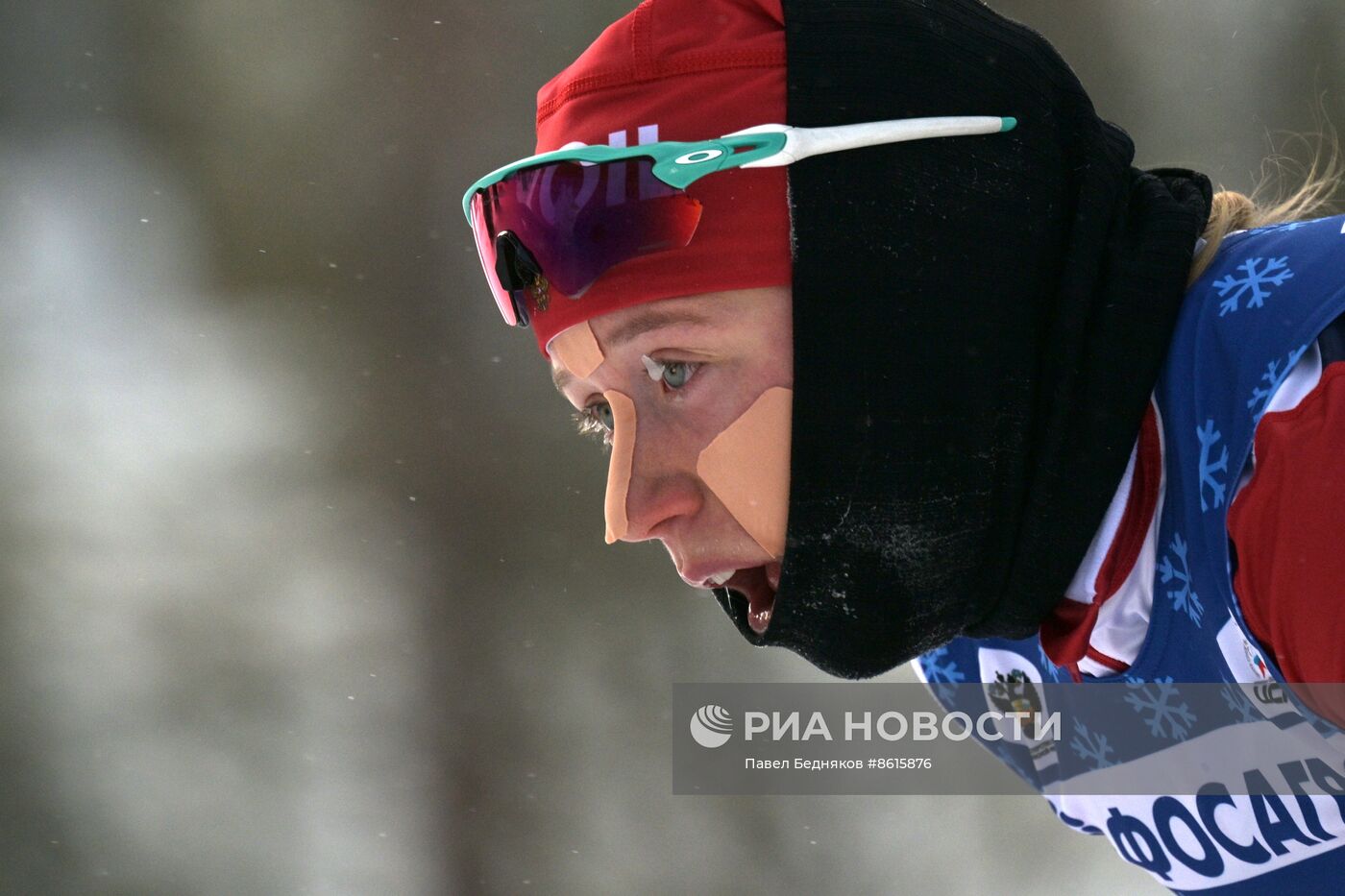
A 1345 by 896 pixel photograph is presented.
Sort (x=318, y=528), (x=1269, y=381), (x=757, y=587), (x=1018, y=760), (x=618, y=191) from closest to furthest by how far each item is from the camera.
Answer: (x=1269, y=381), (x=618, y=191), (x=757, y=587), (x=1018, y=760), (x=318, y=528)

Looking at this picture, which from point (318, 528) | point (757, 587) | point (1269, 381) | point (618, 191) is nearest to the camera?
point (1269, 381)

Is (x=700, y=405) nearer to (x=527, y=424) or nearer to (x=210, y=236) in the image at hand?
(x=527, y=424)

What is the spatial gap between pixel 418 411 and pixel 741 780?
45.4 inches

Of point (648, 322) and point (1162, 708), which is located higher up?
point (648, 322)

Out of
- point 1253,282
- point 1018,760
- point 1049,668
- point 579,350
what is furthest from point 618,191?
point 1018,760

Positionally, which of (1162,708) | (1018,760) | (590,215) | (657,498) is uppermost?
(590,215)

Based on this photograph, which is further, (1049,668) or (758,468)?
(1049,668)

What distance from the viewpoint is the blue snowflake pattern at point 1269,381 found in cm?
72

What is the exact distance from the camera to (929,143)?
3.06 feet

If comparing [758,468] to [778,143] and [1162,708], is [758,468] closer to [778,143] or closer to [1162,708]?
[778,143]

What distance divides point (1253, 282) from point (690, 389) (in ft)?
1.34

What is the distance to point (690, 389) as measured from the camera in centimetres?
96

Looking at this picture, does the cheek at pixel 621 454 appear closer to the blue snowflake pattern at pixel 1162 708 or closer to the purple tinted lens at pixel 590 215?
the purple tinted lens at pixel 590 215

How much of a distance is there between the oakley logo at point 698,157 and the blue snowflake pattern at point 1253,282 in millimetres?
373
